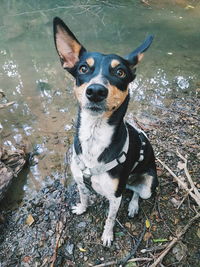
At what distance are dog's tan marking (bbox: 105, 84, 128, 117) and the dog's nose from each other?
0.21ft

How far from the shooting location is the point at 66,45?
9.07 feet

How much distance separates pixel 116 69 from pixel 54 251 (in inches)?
86.0

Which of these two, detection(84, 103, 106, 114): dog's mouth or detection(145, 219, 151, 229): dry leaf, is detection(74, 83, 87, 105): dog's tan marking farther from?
detection(145, 219, 151, 229): dry leaf

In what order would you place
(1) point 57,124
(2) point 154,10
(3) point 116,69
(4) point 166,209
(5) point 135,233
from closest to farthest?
1. (3) point 116,69
2. (5) point 135,233
3. (4) point 166,209
4. (1) point 57,124
5. (2) point 154,10

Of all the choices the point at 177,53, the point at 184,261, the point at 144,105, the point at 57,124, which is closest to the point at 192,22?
the point at 177,53

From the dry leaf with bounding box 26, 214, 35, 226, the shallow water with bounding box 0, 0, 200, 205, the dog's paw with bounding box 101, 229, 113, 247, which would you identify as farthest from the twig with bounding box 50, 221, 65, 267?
the shallow water with bounding box 0, 0, 200, 205

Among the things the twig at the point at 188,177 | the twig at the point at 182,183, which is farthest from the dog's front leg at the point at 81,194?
the twig at the point at 188,177

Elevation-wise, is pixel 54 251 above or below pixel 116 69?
below

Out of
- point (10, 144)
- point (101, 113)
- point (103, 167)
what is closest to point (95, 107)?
point (101, 113)

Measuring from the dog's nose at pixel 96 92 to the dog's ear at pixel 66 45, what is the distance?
2.29ft

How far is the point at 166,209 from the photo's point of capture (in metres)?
3.66

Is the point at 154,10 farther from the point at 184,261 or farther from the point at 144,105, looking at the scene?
the point at 184,261

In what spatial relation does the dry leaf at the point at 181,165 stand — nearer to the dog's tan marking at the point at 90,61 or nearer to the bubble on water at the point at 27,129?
the dog's tan marking at the point at 90,61

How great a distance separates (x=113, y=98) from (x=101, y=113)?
17cm
